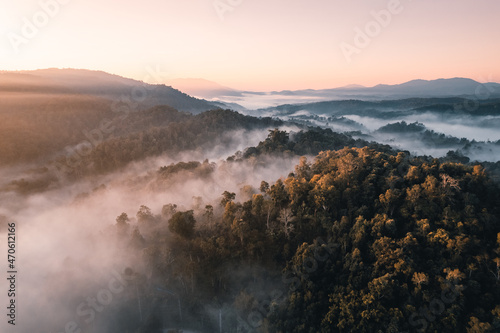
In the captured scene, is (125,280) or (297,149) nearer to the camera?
(125,280)

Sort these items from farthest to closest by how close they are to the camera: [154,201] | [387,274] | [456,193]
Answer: [154,201] → [456,193] → [387,274]

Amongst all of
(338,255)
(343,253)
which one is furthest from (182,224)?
(343,253)

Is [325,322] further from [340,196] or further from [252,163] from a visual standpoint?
[252,163]

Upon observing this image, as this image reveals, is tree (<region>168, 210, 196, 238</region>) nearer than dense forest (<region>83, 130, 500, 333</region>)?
No

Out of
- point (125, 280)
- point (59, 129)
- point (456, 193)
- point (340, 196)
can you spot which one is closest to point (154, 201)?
point (125, 280)

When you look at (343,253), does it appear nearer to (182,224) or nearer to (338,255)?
(338,255)
